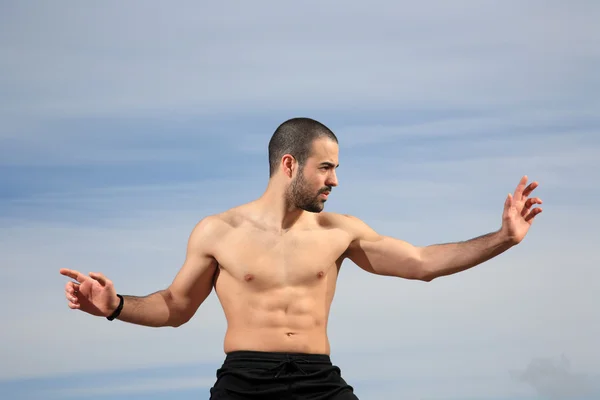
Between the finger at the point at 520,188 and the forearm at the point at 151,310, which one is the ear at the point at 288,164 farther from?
the finger at the point at 520,188

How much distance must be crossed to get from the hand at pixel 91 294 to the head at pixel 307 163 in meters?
2.03

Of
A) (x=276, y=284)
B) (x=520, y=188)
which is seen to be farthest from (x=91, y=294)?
(x=520, y=188)

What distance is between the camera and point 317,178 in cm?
1127

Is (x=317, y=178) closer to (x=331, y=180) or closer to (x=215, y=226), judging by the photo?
(x=331, y=180)

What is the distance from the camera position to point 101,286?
1125 centimetres

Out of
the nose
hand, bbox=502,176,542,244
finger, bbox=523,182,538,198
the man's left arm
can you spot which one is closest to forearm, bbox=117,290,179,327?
the man's left arm

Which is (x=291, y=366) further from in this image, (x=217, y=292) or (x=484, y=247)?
(x=484, y=247)

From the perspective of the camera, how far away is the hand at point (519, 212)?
11.2 m

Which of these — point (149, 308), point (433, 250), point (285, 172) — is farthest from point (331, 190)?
point (149, 308)

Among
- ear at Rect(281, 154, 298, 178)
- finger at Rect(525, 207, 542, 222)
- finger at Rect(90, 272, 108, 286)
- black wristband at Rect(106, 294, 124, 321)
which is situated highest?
ear at Rect(281, 154, 298, 178)

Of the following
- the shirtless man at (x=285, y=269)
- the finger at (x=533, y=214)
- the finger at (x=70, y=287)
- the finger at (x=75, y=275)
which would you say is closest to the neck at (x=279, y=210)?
the shirtless man at (x=285, y=269)

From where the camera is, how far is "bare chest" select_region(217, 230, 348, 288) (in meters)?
11.2

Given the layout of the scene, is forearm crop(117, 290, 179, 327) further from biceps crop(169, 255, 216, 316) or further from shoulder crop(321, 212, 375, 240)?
shoulder crop(321, 212, 375, 240)

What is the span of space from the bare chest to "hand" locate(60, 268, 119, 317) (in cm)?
116
